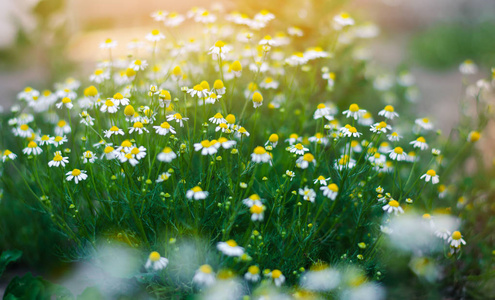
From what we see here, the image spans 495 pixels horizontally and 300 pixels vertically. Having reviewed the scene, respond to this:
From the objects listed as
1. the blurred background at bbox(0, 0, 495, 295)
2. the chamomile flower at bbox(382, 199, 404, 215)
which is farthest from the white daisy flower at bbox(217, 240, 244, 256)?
the blurred background at bbox(0, 0, 495, 295)

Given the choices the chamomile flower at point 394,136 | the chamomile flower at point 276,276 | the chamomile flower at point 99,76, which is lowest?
the chamomile flower at point 276,276

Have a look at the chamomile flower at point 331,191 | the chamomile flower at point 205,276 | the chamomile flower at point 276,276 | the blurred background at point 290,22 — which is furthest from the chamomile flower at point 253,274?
the blurred background at point 290,22

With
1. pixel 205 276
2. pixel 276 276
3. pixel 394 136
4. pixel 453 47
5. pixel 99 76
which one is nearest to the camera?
pixel 205 276

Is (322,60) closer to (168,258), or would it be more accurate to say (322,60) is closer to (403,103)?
(403,103)

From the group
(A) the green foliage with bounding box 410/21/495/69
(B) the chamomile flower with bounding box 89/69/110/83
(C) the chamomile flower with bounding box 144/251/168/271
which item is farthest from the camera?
(A) the green foliage with bounding box 410/21/495/69

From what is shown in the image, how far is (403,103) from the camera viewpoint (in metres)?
4.55

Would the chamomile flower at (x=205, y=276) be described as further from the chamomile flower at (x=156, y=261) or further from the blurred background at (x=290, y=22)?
the blurred background at (x=290, y=22)

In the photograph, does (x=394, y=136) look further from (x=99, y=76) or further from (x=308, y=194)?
(x=99, y=76)

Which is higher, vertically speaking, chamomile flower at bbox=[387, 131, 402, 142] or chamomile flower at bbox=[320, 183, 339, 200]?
chamomile flower at bbox=[387, 131, 402, 142]

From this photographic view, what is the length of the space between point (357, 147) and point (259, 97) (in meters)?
0.79

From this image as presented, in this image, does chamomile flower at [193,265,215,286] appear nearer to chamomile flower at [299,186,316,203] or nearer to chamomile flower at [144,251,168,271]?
chamomile flower at [144,251,168,271]

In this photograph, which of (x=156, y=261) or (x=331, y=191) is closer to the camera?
(x=156, y=261)

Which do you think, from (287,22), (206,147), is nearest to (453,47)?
(287,22)

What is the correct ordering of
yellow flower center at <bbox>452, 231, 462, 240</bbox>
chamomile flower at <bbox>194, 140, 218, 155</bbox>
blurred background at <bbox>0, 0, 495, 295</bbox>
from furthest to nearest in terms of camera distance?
blurred background at <bbox>0, 0, 495, 295</bbox>
yellow flower center at <bbox>452, 231, 462, 240</bbox>
chamomile flower at <bbox>194, 140, 218, 155</bbox>
